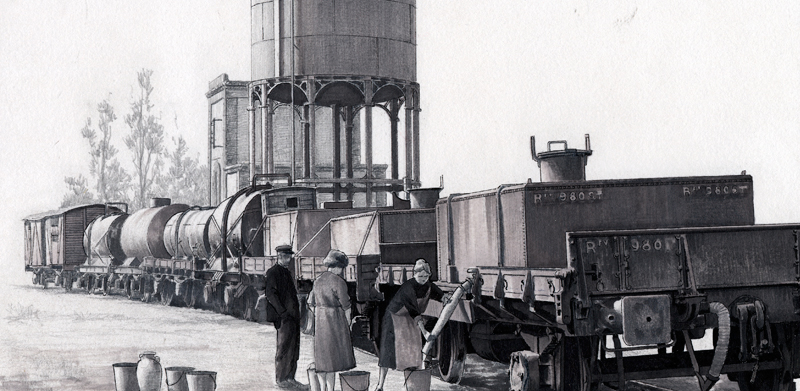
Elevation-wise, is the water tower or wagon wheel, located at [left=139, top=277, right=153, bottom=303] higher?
the water tower

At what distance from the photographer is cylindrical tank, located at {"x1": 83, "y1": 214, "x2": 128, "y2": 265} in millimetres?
36969

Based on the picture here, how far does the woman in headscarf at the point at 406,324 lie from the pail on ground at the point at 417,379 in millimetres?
171

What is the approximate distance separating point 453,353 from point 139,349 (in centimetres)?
690

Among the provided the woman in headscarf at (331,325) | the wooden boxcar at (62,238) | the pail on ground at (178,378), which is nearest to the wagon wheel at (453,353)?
the woman in headscarf at (331,325)

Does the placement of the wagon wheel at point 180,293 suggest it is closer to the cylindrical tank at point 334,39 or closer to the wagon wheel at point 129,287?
the wagon wheel at point 129,287

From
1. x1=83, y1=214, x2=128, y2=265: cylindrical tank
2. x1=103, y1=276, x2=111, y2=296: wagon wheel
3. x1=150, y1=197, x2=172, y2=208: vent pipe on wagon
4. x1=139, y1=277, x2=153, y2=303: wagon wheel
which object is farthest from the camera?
x1=83, y1=214, x2=128, y2=265: cylindrical tank

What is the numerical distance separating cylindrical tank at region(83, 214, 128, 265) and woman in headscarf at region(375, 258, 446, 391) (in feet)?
91.1

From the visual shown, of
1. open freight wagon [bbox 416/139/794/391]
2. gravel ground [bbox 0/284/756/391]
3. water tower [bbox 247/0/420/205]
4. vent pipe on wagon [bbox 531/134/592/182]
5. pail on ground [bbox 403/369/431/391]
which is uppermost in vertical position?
water tower [bbox 247/0/420/205]

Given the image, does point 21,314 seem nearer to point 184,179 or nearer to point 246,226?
point 246,226

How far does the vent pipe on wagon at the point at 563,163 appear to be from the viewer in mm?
11602

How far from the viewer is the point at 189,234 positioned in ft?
95.5

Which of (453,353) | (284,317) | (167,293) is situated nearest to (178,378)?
(284,317)

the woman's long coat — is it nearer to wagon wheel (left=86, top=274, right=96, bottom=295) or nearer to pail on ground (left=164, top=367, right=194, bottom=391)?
pail on ground (left=164, top=367, right=194, bottom=391)

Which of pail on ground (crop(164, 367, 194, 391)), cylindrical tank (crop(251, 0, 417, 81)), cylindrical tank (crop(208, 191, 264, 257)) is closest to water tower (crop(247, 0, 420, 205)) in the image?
cylindrical tank (crop(251, 0, 417, 81))
